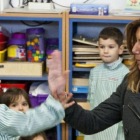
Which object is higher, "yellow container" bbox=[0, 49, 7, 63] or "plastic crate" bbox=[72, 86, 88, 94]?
"yellow container" bbox=[0, 49, 7, 63]

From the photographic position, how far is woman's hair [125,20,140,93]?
3.96 ft

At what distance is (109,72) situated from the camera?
2133 mm

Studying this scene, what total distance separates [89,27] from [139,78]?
58.8 inches

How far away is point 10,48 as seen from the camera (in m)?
2.37

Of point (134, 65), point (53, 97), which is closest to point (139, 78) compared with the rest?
point (134, 65)

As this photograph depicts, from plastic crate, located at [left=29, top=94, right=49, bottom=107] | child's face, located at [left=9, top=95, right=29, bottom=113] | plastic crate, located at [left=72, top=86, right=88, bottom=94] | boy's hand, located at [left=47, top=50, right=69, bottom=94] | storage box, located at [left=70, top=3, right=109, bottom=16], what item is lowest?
plastic crate, located at [left=29, top=94, right=49, bottom=107]

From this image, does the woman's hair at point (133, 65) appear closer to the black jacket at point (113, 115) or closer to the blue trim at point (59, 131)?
the black jacket at point (113, 115)

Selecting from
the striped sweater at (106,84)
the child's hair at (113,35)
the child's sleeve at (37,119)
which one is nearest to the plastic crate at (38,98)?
the striped sweater at (106,84)

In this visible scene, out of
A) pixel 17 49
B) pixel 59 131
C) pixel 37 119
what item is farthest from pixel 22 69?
pixel 37 119

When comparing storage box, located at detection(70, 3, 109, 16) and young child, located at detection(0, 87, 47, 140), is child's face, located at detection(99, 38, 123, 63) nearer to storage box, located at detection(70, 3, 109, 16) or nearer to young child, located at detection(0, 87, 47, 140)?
storage box, located at detection(70, 3, 109, 16)

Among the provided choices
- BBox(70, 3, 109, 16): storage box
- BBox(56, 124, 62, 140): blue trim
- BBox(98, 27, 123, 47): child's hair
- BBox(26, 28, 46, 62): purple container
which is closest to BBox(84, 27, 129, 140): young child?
BBox(98, 27, 123, 47): child's hair

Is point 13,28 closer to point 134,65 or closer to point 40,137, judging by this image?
point 40,137

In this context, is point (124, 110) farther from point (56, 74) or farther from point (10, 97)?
point (10, 97)

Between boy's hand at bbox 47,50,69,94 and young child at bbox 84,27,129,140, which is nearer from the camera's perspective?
boy's hand at bbox 47,50,69,94
